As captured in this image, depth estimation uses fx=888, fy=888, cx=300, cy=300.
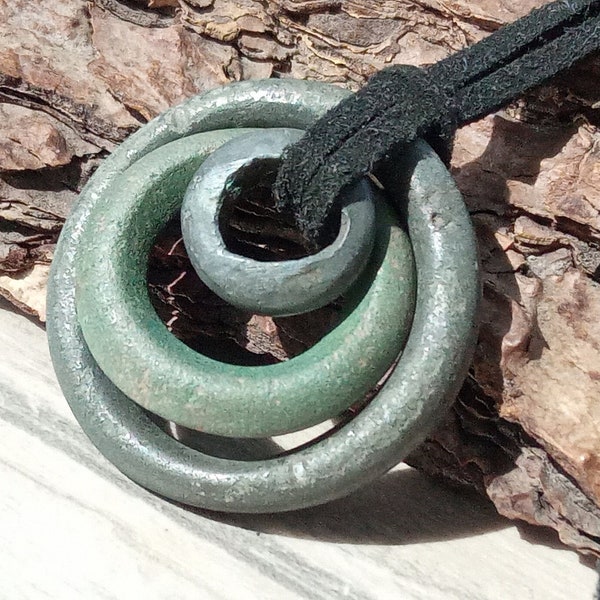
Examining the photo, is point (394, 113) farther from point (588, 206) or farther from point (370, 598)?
point (370, 598)

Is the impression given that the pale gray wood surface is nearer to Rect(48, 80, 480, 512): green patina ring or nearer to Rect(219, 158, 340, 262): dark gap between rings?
Rect(48, 80, 480, 512): green patina ring

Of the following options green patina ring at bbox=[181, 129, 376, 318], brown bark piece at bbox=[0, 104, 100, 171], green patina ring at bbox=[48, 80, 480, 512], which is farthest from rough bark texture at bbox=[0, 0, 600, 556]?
green patina ring at bbox=[181, 129, 376, 318]

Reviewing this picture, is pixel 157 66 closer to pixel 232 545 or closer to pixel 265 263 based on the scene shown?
pixel 265 263

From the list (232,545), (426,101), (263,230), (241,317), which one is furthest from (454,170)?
(232,545)

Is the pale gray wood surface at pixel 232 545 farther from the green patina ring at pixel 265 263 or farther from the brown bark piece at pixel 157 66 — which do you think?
the brown bark piece at pixel 157 66

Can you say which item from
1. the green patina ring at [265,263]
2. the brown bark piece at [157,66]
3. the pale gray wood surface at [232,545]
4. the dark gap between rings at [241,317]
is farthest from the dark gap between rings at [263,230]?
the pale gray wood surface at [232,545]

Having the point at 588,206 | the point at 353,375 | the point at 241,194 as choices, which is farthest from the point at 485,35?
the point at 353,375

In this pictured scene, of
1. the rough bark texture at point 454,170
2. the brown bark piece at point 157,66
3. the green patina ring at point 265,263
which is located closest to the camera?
the green patina ring at point 265,263
